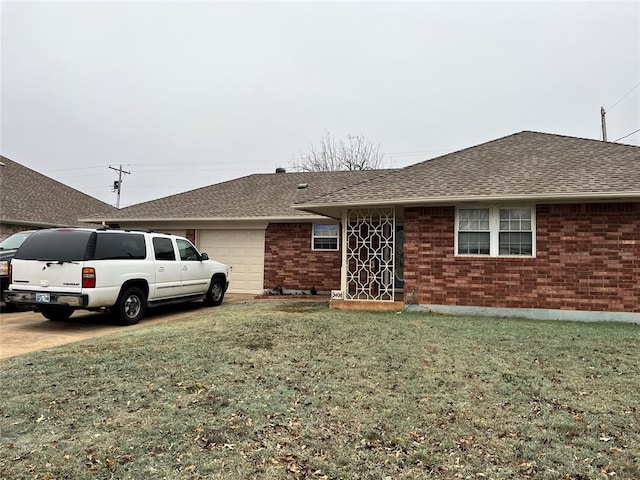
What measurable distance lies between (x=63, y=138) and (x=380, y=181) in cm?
2618

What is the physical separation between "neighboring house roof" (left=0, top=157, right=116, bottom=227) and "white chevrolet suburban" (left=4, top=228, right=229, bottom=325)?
29.3 ft

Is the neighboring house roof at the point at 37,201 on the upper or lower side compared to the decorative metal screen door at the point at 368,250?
upper

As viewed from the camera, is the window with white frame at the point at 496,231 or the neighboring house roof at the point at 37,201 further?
the neighboring house roof at the point at 37,201

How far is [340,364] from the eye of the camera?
219 inches

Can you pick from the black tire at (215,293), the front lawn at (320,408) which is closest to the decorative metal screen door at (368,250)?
the black tire at (215,293)

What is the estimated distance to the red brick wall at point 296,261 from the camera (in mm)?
13852

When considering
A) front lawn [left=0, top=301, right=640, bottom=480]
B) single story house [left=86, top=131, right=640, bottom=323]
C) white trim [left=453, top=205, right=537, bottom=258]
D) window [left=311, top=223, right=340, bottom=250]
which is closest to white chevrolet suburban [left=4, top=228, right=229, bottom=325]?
front lawn [left=0, top=301, right=640, bottom=480]

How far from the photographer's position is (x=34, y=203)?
58.9 feet

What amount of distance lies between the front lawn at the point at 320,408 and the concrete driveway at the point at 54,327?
107 cm

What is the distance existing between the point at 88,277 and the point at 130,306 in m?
1.21

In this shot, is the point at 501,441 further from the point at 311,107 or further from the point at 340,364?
the point at 311,107

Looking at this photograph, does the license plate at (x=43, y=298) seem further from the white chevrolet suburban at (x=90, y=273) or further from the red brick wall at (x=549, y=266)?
the red brick wall at (x=549, y=266)

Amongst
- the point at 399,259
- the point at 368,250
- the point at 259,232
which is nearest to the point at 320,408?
the point at 368,250

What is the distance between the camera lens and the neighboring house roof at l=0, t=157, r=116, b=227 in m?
16.3
